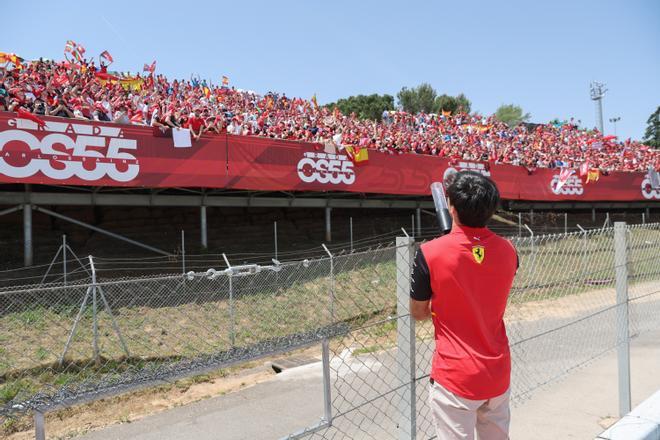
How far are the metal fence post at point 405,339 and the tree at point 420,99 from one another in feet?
207

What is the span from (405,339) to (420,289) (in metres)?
0.54

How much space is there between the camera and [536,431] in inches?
171

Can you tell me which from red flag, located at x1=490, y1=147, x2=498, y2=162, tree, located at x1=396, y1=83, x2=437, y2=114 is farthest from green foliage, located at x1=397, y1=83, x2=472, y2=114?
red flag, located at x1=490, y1=147, x2=498, y2=162

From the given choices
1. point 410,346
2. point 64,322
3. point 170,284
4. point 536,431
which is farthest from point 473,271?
point 170,284

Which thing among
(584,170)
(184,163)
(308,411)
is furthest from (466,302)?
(584,170)

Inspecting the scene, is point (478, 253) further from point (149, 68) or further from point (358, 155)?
point (149, 68)

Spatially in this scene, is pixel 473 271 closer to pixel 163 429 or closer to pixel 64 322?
pixel 163 429

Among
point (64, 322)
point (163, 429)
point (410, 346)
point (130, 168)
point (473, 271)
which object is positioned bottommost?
point (163, 429)

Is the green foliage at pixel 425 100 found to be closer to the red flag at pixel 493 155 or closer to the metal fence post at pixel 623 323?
the red flag at pixel 493 155

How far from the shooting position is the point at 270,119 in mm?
19219

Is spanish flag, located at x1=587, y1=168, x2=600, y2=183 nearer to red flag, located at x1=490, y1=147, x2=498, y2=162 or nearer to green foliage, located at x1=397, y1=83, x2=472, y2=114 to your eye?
red flag, located at x1=490, y1=147, x2=498, y2=162

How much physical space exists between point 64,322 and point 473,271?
7.86m

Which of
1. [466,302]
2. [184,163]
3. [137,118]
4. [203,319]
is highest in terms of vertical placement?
[137,118]

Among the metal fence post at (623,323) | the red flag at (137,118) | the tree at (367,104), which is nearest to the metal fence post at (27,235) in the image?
the red flag at (137,118)
